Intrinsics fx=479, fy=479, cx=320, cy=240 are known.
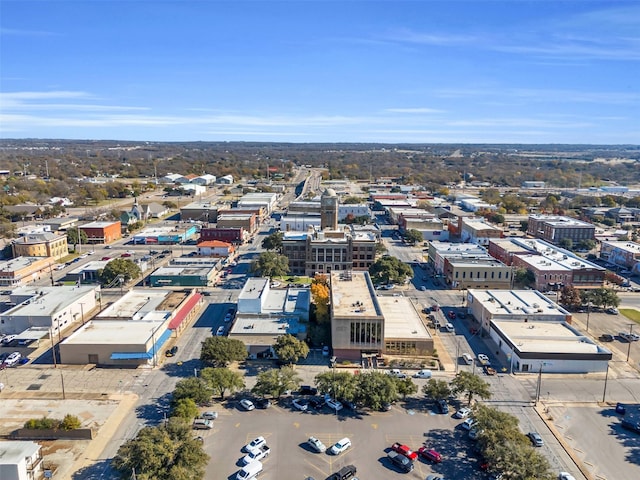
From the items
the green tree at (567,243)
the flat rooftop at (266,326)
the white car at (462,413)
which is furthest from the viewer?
the green tree at (567,243)

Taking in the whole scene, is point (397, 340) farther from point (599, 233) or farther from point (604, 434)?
point (599, 233)

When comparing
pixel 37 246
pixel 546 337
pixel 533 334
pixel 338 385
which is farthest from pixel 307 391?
pixel 37 246

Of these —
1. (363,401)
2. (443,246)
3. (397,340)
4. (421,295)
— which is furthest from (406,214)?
(363,401)

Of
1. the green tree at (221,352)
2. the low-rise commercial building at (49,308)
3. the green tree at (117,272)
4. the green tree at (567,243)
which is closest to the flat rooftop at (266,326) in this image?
the green tree at (221,352)

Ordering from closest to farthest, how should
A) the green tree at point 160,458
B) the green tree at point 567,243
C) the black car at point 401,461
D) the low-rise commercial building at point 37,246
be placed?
the green tree at point 160,458 < the black car at point 401,461 < the low-rise commercial building at point 37,246 < the green tree at point 567,243

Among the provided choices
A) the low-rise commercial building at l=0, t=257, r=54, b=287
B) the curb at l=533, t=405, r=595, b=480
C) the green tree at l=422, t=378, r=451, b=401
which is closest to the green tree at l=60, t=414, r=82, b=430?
the green tree at l=422, t=378, r=451, b=401

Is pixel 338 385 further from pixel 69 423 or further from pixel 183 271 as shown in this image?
pixel 183 271

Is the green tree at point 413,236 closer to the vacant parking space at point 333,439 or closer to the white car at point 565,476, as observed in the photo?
the vacant parking space at point 333,439
